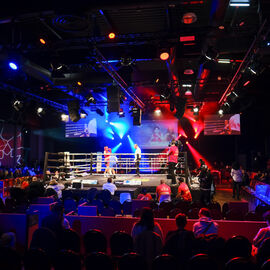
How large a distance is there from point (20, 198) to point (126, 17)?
5354mm

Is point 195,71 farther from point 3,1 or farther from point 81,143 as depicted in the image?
point 81,143

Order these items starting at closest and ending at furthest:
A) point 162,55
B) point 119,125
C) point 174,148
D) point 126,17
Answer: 1. point 126,17
2. point 162,55
3. point 174,148
4. point 119,125

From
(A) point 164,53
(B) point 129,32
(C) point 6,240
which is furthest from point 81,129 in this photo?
(C) point 6,240

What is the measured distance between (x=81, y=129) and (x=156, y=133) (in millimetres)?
5533

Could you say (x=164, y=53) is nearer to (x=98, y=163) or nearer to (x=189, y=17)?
(x=189, y=17)

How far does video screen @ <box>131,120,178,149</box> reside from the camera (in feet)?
57.2

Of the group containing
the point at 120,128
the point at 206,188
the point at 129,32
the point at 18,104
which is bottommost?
the point at 206,188

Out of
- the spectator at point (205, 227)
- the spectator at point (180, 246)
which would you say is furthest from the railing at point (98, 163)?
the spectator at point (180, 246)

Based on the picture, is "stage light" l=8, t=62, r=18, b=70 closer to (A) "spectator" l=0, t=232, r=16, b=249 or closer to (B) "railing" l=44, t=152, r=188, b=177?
(B) "railing" l=44, t=152, r=188, b=177

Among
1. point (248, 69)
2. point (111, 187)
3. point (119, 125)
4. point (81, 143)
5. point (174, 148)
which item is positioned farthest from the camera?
point (81, 143)

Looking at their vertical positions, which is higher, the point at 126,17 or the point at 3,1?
the point at 126,17

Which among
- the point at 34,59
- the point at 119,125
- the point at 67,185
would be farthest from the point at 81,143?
the point at 34,59

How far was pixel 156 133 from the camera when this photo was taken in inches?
695

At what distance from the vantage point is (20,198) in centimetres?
645
